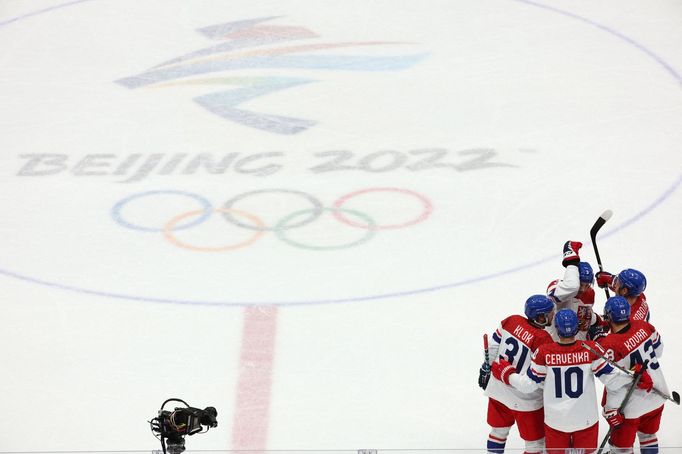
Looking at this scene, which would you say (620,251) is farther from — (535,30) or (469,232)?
(535,30)

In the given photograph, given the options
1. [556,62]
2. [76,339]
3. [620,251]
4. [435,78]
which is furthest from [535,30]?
[76,339]

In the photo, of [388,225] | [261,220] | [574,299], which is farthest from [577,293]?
[261,220]

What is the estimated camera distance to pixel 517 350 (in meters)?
4.34

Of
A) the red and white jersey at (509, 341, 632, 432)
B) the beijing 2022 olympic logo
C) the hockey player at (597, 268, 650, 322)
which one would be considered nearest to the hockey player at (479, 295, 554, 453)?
the red and white jersey at (509, 341, 632, 432)

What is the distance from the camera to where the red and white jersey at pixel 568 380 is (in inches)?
163

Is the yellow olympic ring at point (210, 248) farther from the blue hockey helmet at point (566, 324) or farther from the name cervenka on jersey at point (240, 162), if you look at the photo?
the blue hockey helmet at point (566, 324)

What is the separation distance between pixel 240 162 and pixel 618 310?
4.11m

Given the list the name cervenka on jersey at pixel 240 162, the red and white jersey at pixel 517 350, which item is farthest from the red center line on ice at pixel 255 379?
the name cervenka on jersey at pixel 240 162

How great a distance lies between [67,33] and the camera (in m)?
10.3

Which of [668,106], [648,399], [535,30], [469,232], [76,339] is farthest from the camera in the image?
[535,30]

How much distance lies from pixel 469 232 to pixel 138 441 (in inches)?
106

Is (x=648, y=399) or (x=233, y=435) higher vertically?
(x=648, y=399)

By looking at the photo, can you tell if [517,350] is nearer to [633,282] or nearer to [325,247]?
[633,282]

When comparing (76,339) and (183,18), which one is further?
(183,18)
